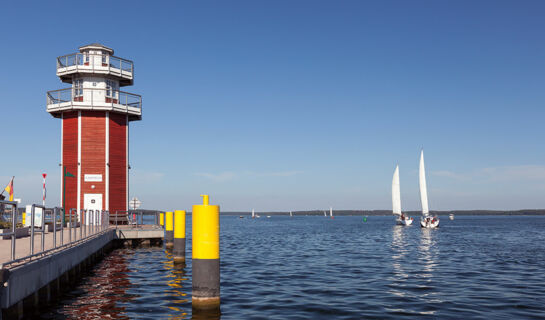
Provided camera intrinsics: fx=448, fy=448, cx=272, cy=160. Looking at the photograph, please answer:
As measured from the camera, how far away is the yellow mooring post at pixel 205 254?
10.6 meters

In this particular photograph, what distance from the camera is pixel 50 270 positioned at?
38.3 ft

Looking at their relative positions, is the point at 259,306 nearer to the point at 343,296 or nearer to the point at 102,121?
the point at 343,296

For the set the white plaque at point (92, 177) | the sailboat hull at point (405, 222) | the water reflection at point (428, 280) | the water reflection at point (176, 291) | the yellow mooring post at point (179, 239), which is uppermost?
the white plaque at point (92, 177)

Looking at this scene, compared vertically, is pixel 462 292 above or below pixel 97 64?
below

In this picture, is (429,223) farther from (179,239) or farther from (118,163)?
(179,239)

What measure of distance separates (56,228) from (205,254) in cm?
680

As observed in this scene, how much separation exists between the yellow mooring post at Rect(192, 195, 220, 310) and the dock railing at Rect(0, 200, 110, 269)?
3.56m

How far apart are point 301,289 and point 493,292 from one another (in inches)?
250

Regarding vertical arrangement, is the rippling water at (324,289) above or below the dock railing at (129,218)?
below

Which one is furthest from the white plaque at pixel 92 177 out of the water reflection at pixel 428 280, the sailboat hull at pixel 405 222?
the sailboat hull at pixel 405 222

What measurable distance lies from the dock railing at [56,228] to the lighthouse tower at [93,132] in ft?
19.9

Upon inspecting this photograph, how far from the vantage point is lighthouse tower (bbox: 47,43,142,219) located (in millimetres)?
33531

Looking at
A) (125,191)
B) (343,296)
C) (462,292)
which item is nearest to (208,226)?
(343,296)

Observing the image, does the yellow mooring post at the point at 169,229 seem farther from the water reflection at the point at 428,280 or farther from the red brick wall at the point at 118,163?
the water reflection at the point at 428,280
